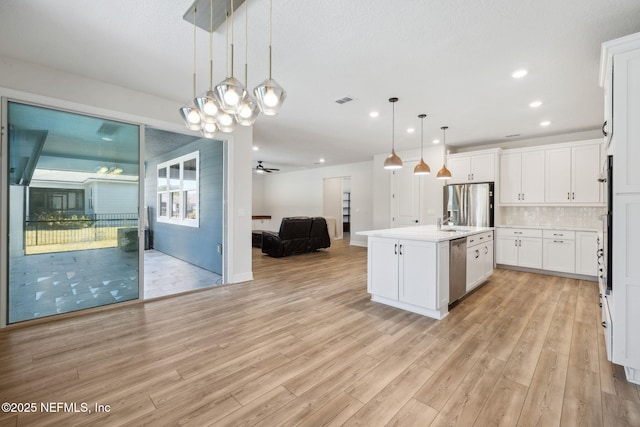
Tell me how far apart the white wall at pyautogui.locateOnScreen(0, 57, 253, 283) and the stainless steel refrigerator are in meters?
4.02

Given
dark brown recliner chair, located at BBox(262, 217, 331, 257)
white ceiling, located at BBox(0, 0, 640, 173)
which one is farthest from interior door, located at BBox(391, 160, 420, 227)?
white ceiling, located at BBox(0, 0, 640, 173)

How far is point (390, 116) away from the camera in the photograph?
4492 millimetres

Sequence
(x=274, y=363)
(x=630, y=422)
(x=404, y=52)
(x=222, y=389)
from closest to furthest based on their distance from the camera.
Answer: (x=630, y=422)
(x=222, y=389)
(x=274, y=363)
(x=404, y=52)

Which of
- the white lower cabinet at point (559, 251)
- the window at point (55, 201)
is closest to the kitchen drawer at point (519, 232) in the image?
the white lower cabinet at point (559, 251)

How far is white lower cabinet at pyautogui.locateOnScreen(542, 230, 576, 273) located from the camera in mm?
4855

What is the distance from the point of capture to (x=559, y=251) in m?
4.97

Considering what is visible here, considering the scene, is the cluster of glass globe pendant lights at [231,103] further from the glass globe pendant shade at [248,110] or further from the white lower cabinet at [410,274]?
the white lower cabinet at [410,274]

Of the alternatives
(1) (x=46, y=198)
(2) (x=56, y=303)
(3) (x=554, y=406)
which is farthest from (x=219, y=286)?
(3) (x=554, y=406)

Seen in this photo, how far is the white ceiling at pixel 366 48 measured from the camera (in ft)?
6.82

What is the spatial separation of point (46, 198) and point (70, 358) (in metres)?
1.80

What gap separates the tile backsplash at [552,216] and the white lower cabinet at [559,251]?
0.58 m

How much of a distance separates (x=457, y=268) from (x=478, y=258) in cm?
93

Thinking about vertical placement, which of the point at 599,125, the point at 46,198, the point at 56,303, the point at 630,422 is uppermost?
the point at 599,125

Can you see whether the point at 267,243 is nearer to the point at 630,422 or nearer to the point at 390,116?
the point at 390,116
